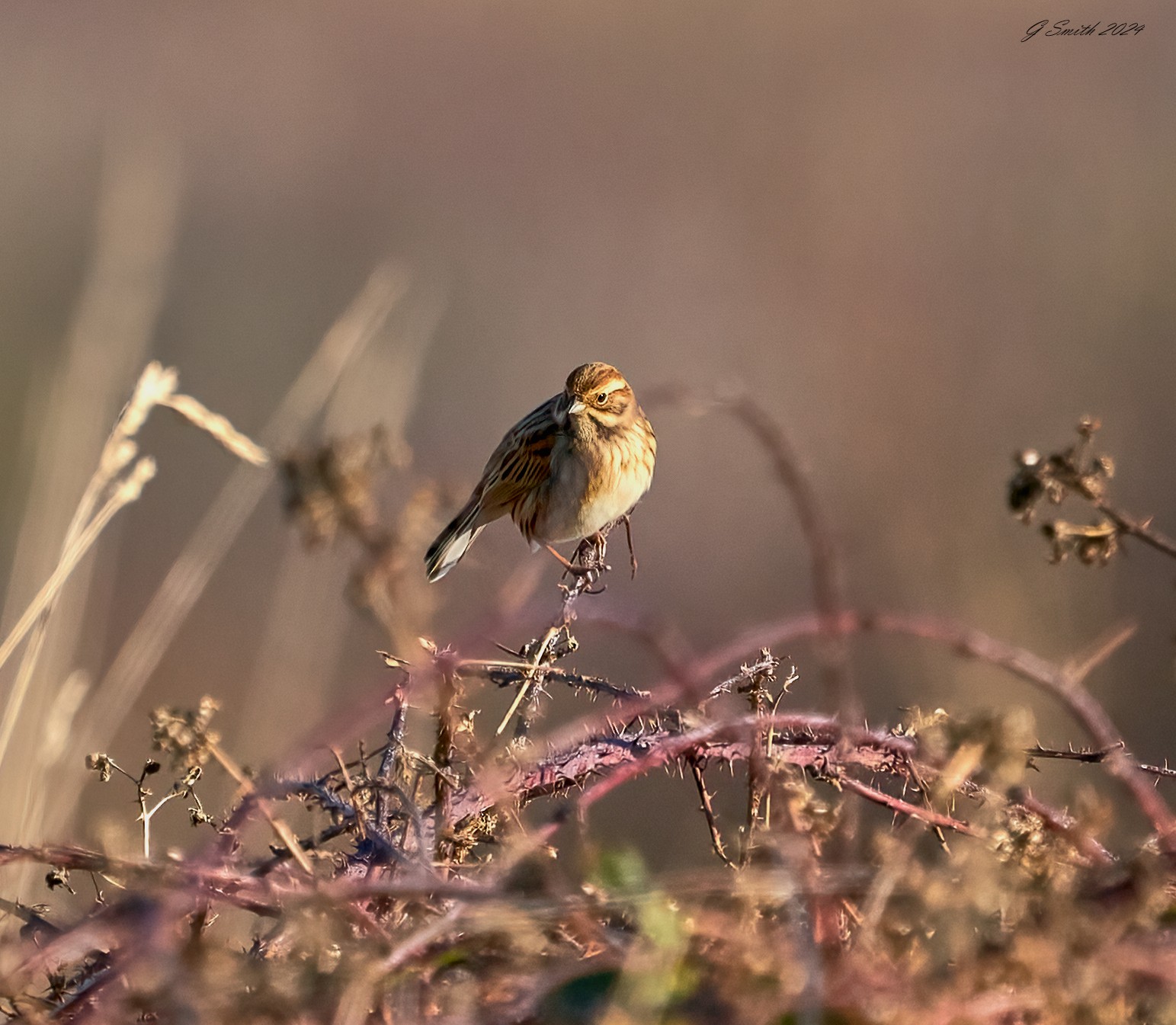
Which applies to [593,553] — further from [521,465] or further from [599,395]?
[521,465]

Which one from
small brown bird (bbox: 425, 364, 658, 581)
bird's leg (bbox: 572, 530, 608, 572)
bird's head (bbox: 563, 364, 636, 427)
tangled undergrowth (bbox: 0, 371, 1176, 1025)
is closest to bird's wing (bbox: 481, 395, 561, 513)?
small brown bird (bbox: 425, 364, 658, 581)

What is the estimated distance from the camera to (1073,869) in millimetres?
1304

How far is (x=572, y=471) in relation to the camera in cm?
477

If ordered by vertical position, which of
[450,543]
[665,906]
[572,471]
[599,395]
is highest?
[599,395]

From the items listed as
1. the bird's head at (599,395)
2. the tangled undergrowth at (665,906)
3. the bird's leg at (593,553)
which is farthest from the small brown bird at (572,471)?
Result: the tangled undergrowth at (665,906)

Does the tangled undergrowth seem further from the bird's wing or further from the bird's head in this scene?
the bird's wing

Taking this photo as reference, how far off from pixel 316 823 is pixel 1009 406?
8.27 metres

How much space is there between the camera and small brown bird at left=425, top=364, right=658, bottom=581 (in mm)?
4719

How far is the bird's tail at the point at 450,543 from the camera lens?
4.75 meters

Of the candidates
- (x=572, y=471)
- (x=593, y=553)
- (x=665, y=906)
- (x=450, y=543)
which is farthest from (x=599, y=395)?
(x=665, y=906)

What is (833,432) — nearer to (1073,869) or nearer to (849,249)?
(849,249)

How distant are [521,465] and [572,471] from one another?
22 cm

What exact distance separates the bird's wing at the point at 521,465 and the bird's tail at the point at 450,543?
8cm

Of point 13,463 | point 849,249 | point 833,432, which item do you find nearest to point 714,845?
point 13,463
